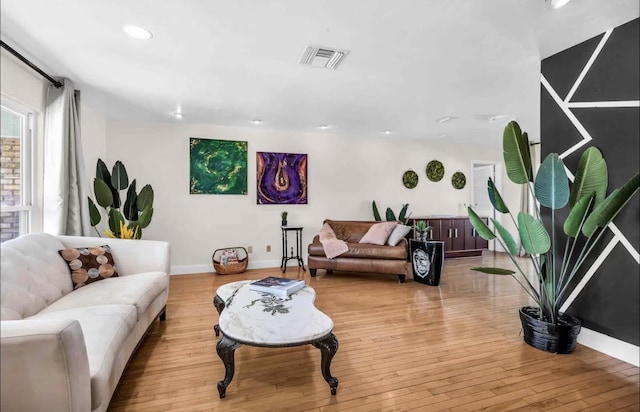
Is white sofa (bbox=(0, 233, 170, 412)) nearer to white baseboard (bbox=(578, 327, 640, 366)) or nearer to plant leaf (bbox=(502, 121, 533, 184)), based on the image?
plant leaf (bbox=(502, 121, 533, 184))

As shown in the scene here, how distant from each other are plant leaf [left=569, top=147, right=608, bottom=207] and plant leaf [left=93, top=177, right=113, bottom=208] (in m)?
4.45

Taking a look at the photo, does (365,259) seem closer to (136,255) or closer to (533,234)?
(533,234)

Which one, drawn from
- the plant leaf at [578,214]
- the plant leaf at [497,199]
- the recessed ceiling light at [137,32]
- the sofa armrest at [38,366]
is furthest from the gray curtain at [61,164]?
the plant leaf at [578,214]

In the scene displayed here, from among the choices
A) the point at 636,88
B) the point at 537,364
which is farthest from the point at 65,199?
the point at 636,88

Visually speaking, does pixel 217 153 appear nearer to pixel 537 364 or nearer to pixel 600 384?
pixel 537 364

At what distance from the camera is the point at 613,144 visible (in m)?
2.17

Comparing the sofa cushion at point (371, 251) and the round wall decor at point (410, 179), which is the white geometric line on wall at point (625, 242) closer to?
the sofa cushion at point (371, 251)

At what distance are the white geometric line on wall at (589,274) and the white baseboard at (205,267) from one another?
3771 mm

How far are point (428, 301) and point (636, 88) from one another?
2.46 metres

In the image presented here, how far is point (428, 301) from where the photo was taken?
3.44m

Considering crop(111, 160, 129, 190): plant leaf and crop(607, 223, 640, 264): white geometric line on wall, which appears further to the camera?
crop(111, 160, 129, 190): plant leaf

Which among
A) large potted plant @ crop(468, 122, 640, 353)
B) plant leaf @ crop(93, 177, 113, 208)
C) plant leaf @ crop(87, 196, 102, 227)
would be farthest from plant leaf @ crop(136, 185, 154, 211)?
large potted plant @ crop(468, 122, 640, 353)

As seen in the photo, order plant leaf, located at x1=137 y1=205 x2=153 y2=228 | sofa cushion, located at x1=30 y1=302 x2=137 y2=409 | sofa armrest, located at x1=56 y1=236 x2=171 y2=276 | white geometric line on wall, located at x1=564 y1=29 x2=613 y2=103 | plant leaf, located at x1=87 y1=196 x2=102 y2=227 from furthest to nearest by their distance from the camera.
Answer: plant leaf, located at x1=137 y1=205 x2=153 y2=228 → plant leaf, located at x1=87 y1=196 x2=102 y2=227 → sofa armrest, located at x1=56 y1=236 x2=171 y2=276 → white geometric line on wall, located at x1=564 y1=29 x2=613 y2=103 → sofa cushion, located at x1=30 y1=302 x2=137 y2=409

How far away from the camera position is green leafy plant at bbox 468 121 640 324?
6.48ft
